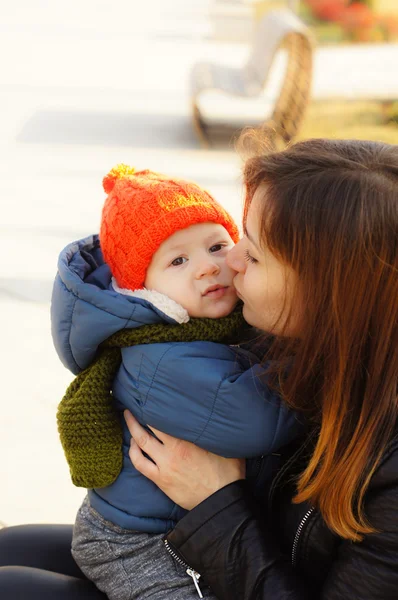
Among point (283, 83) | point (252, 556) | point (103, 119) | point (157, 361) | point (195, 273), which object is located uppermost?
point (195, 273)

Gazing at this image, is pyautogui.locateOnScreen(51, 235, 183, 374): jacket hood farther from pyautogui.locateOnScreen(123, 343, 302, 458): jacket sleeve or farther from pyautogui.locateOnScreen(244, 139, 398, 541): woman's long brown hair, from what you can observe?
pyautogui.locateOnScreen(244, 139, 398, 541): woman's long brown hair

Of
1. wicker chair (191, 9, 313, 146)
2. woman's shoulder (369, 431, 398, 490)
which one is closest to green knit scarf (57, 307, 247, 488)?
woman's shoulder (369, 431, 398, 490)

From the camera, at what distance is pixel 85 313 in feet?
5.63

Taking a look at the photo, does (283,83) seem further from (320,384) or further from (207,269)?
(320,384)

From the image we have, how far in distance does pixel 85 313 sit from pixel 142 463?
0.31 meters

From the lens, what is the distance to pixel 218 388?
1.61 metres

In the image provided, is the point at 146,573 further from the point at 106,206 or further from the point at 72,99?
the point at 72,99

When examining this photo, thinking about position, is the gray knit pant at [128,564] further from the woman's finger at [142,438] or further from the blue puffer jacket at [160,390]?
the woman's finger at [142,438]

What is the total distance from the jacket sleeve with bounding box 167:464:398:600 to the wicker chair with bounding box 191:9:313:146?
6.54 meters

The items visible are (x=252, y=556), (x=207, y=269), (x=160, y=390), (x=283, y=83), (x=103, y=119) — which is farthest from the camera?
(x=103, y=119)

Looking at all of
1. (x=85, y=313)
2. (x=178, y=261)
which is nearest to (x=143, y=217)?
(x=178, y=261)

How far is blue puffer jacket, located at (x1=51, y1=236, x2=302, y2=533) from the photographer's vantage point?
1.61 metres

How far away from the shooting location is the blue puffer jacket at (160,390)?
1.61 m

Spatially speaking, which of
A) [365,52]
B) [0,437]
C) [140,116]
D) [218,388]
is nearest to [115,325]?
[218,388]
